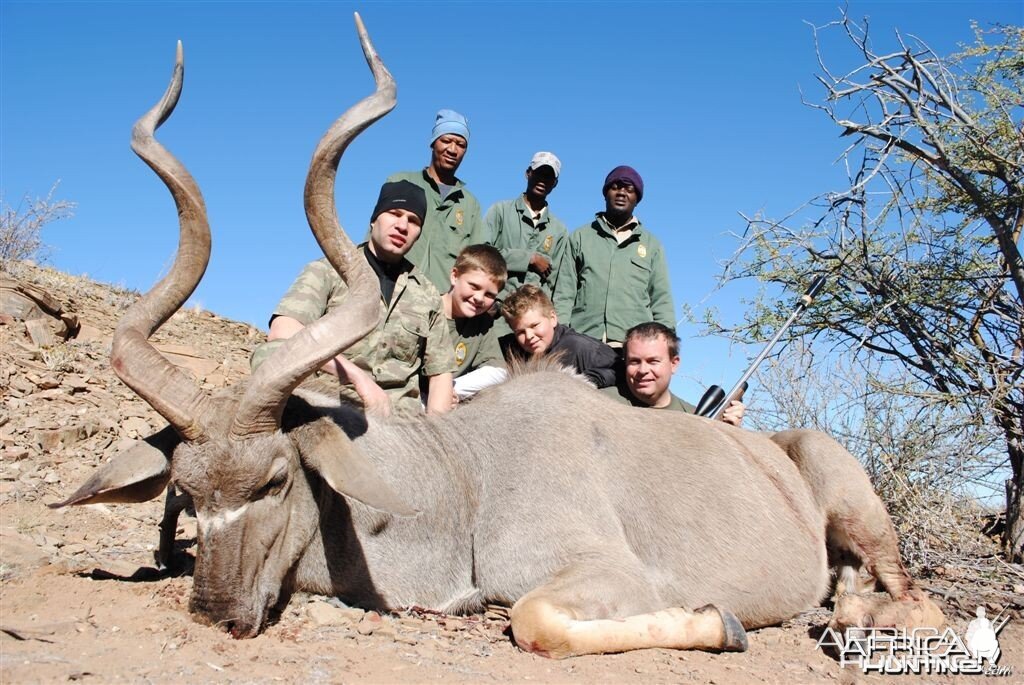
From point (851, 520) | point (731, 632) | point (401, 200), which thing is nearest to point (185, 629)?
point (731, 632)

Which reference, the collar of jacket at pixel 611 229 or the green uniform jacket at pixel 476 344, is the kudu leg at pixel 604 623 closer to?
the green uniform jacket at pixel 476 344

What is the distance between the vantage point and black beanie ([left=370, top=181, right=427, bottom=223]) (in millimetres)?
6363

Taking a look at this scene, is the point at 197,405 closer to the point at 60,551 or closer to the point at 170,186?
the point at 170,186

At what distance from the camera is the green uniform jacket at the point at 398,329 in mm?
5965

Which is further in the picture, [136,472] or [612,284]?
[612,284]

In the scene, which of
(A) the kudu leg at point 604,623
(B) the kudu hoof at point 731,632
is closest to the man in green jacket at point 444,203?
(A) the kudu leg at point 604,623

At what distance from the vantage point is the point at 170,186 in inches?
193

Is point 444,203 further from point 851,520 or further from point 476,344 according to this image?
point 851,520

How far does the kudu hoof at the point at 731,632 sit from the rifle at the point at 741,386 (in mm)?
2755

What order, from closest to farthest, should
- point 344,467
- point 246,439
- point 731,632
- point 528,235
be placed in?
point 246,439, point 344,467, point 731,632, point 528,235

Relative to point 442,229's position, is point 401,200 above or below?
below

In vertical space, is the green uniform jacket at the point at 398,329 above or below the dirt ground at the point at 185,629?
above

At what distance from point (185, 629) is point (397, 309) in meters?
3.02

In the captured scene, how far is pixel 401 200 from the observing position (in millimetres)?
6363
